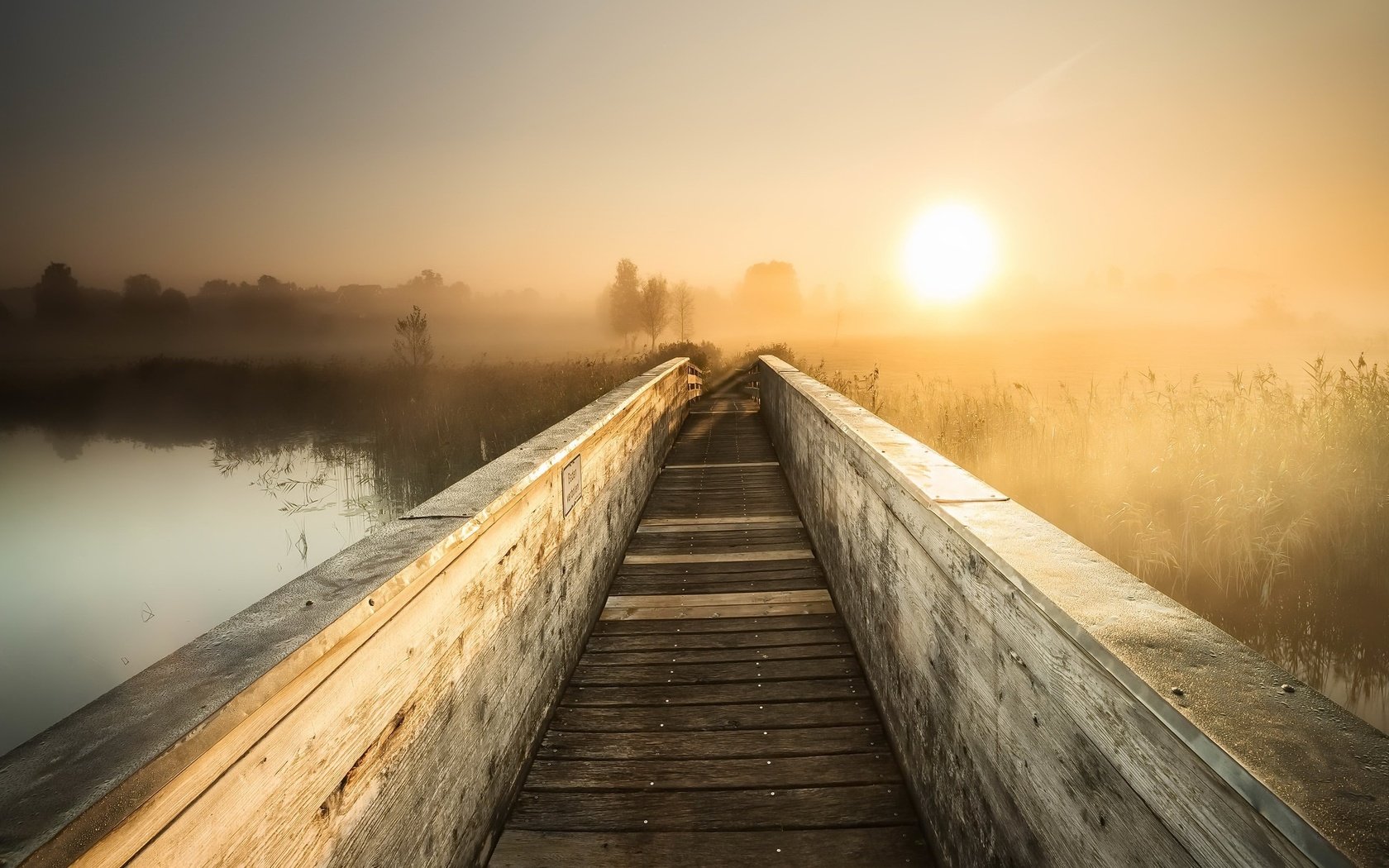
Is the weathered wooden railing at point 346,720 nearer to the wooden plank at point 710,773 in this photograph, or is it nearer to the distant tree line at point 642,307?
the wooden plank at point 710,773

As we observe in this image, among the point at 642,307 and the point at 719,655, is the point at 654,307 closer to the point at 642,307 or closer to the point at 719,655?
the point at 642,307

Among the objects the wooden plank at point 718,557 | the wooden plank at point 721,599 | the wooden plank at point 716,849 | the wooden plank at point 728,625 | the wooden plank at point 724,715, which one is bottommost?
the wooden plank at point 716,849

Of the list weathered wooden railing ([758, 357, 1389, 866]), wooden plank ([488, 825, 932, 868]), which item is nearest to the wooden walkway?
wooden plank ([488, 825, 932, 868])

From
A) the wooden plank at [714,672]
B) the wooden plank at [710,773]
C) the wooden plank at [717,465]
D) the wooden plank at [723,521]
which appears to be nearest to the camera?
the wooden plank at [710,773]

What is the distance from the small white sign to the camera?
265cm

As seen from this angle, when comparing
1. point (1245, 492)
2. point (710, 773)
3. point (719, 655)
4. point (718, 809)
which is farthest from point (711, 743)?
point (1245, 492)

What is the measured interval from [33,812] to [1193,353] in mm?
27389

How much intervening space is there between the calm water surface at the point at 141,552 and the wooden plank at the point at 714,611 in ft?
15.1

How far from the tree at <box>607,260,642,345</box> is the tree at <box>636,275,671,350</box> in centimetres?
81

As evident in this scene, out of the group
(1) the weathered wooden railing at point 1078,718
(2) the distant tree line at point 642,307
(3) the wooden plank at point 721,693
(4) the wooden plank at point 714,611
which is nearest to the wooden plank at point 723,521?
(4) the wooden plank at point 714,611

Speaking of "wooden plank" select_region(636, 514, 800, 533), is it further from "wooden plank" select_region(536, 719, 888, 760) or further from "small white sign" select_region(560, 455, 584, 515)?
"wooden plank" select_region(536, 719, 888, 760)

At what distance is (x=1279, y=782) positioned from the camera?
65 cm

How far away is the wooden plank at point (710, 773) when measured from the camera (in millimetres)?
2137

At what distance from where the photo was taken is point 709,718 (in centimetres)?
251
